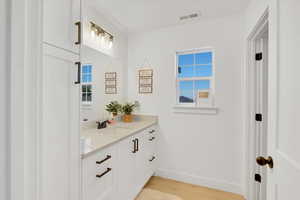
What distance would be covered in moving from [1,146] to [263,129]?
2.26m

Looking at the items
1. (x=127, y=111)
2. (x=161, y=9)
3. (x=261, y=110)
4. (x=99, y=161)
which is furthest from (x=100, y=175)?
(x=161, y=9)

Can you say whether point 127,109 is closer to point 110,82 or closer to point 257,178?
point 110,82

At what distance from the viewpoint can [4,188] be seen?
573 millimetres

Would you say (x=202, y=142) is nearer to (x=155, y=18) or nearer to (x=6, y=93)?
(x=155, y=18)

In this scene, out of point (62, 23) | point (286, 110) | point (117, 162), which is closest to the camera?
point (286, 110)

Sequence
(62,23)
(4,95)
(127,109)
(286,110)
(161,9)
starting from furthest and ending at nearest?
(127,109) → (161,9) → (62,23) → (286,110) → (4,95)

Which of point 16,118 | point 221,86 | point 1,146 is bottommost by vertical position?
point 1,146

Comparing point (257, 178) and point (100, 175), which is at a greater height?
point (100, 175)

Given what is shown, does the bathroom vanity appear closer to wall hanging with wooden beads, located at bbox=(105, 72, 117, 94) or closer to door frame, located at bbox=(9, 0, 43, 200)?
door frame, located at bbox=(9, 0, 43, 200)

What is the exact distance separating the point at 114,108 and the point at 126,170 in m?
1.06

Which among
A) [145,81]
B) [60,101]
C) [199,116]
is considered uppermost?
[145,81]

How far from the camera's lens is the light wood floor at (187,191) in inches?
82.3

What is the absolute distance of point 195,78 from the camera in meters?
2.50

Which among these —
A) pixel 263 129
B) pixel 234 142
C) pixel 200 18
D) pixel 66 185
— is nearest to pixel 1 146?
pixel 66 185
